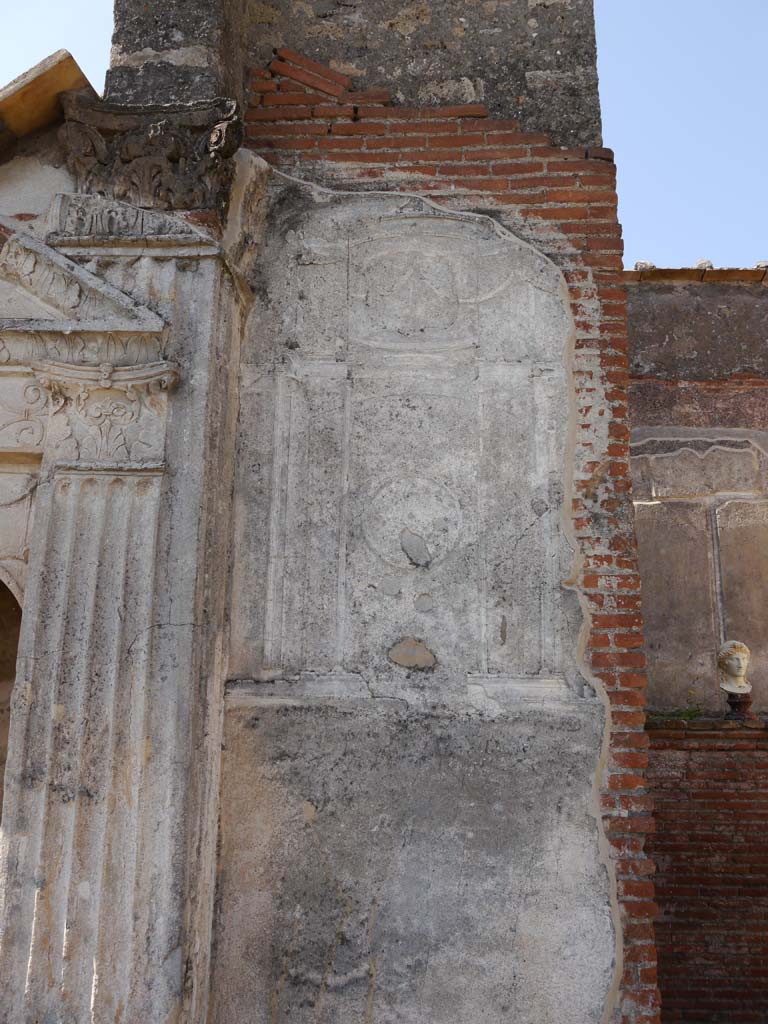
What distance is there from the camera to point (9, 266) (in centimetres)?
390

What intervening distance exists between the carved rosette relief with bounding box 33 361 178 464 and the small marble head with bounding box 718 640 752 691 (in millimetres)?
5384

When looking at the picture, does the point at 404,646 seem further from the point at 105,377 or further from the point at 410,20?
the point at 410,20

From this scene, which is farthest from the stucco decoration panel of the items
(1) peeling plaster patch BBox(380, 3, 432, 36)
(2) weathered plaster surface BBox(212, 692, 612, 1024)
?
(1) peeling plaster patch BBox(380, 3, 432, 36)

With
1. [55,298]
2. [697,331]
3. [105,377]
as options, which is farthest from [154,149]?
[697,331]

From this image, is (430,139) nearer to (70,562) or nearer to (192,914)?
(70,562)

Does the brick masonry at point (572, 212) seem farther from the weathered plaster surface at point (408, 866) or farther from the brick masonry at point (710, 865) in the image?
the brick masonry at point (710, 865)

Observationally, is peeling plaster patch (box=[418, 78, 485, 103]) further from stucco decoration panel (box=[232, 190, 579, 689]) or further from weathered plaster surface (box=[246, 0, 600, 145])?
stucco decoration panel (box=[232, 190, 579, 689])

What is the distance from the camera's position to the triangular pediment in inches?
147

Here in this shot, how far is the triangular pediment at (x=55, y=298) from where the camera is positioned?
3.74 m

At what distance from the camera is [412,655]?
3826mm

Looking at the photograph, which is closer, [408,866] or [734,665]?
[408,866]

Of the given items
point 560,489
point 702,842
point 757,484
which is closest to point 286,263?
point 560,489

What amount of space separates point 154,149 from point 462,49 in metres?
1.59

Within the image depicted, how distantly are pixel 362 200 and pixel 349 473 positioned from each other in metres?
1.29
